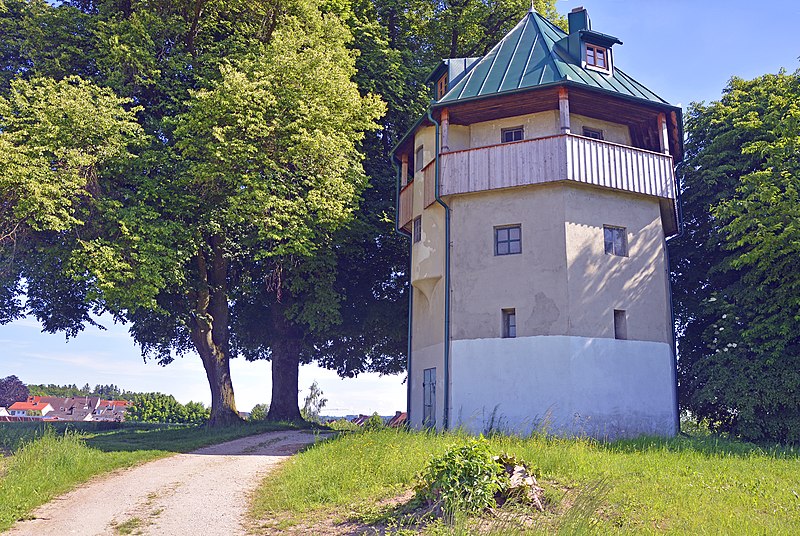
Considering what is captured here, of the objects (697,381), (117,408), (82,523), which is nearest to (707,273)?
(697,381)

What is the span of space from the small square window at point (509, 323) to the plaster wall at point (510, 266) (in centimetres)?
26

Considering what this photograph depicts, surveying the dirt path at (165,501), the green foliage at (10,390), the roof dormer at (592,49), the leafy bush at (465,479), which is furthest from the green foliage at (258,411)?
the green foliage at (10,390)

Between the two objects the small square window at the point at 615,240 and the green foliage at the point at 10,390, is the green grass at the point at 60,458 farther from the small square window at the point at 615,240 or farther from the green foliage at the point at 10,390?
the green foliage at the point at 10,390

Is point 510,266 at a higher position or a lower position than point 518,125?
lower

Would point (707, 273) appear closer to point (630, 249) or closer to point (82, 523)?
point (630, 249)

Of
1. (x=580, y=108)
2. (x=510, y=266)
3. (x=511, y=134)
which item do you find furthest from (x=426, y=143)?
(x=510, y=266)

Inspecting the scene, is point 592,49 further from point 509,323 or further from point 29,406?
point 29,406

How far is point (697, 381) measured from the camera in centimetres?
2380

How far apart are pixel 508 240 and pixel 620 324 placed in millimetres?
4115

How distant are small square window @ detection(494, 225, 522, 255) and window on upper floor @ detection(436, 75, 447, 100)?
6.70 metres

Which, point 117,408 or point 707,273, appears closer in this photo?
point 707,273

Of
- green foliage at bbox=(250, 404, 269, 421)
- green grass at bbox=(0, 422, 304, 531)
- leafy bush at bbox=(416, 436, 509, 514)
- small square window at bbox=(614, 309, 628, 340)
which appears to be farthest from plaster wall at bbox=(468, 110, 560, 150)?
green foliage at bbox=(250, 404, 269, 421)

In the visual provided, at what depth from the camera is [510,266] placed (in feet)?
68.4

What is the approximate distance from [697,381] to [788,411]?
3.12 meters
